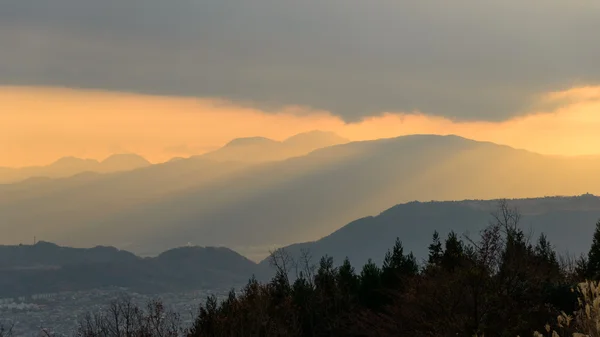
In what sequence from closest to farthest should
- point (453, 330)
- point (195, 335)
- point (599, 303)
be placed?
point (599, 303) → point (453, 330) → point (195, 335)

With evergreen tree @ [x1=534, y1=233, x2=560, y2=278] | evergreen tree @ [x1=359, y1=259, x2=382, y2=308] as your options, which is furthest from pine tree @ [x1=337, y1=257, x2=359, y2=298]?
evergreen tree @ [x1=534, y1=233, x2=560, y2=278]

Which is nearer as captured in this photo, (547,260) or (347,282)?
(347,282)

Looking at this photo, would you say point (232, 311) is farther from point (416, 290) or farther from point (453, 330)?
point (453, 330)

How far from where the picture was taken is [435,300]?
34.6m

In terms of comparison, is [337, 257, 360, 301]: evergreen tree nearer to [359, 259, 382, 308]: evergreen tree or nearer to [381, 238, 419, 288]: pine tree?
[359, 259, 382, 308]: evergreen tree

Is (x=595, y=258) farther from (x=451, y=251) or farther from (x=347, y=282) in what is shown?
(x=347, y=282)

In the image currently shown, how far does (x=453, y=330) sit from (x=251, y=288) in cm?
2515

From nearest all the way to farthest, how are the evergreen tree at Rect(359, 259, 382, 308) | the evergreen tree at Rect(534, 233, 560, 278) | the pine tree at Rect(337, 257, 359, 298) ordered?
the evergreen tree at Rect(534, 233, 560, 278) → the evergreen tree at Rect(359, 259, 382, 308) → the pine tree at Rect(337, 257, 359, 298)

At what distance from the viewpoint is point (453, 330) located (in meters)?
31.5

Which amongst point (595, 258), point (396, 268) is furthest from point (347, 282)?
point (595, 258)

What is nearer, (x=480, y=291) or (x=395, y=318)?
(x=480, y=291)

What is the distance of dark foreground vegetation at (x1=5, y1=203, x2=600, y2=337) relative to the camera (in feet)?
106

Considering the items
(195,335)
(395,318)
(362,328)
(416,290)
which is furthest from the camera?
(195,335)

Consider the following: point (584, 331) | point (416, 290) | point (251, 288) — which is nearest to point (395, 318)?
point (416, 290)
